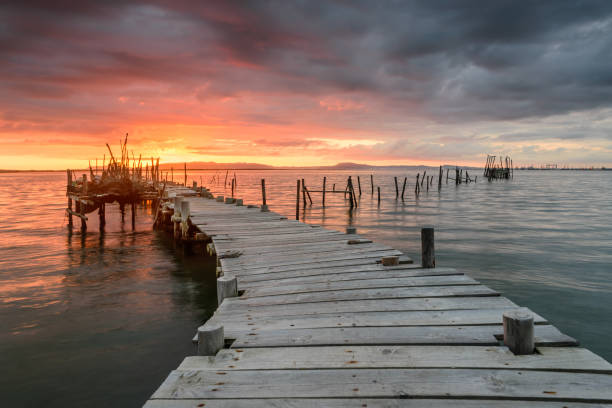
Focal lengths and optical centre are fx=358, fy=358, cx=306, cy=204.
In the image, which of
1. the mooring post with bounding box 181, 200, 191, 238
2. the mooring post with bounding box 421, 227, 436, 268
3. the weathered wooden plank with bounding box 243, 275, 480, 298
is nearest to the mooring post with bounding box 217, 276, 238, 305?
the weathered wooden plank with bounding box 243, 275, 480, 298

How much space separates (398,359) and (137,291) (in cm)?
903

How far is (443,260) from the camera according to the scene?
46.5 feet

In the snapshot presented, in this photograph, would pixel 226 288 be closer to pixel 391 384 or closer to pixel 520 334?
pixel 391 384

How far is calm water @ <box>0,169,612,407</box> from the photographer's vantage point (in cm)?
611

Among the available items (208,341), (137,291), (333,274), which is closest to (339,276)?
(333,274)

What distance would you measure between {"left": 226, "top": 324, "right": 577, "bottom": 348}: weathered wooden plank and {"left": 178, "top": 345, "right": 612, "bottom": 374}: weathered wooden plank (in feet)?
0.35

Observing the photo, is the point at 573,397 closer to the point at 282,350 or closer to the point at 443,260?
the point at 282,350

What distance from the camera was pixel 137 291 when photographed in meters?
10.3

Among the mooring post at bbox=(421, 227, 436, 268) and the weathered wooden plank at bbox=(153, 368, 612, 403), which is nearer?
the weathered wooden plank at bbox=(153, 368, 612, 403)

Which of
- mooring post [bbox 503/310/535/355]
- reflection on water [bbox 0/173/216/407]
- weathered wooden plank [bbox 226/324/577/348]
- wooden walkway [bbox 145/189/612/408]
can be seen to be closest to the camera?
wooden walkway [bbox 145/189/612/408]

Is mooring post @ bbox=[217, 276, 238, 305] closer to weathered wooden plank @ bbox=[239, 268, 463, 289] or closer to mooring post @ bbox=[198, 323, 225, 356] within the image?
weathered wooden plank @ bbox=[239, 268, 463, 289]

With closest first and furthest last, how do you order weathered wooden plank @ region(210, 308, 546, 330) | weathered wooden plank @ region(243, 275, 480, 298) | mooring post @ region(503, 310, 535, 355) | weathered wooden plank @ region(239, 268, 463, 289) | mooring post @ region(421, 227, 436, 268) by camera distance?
mooring post @ region(503, 310, 535, 355) < weathered wooden plank @ region(210, 308, 546, 330) < weathered wooden plank @ region(243, 275, 480, 298) < weathered wooden plank @ region(239, 268, 463, 289) < mooring post @ region(421, 227, 436, 268)

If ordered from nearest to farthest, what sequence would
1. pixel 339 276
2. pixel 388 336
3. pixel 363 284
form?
pixel 388 336, pixel 363 284, pixel 339 276

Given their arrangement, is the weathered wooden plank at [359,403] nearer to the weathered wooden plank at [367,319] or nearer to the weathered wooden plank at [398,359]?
the weathered wooden plank at [398,359]
